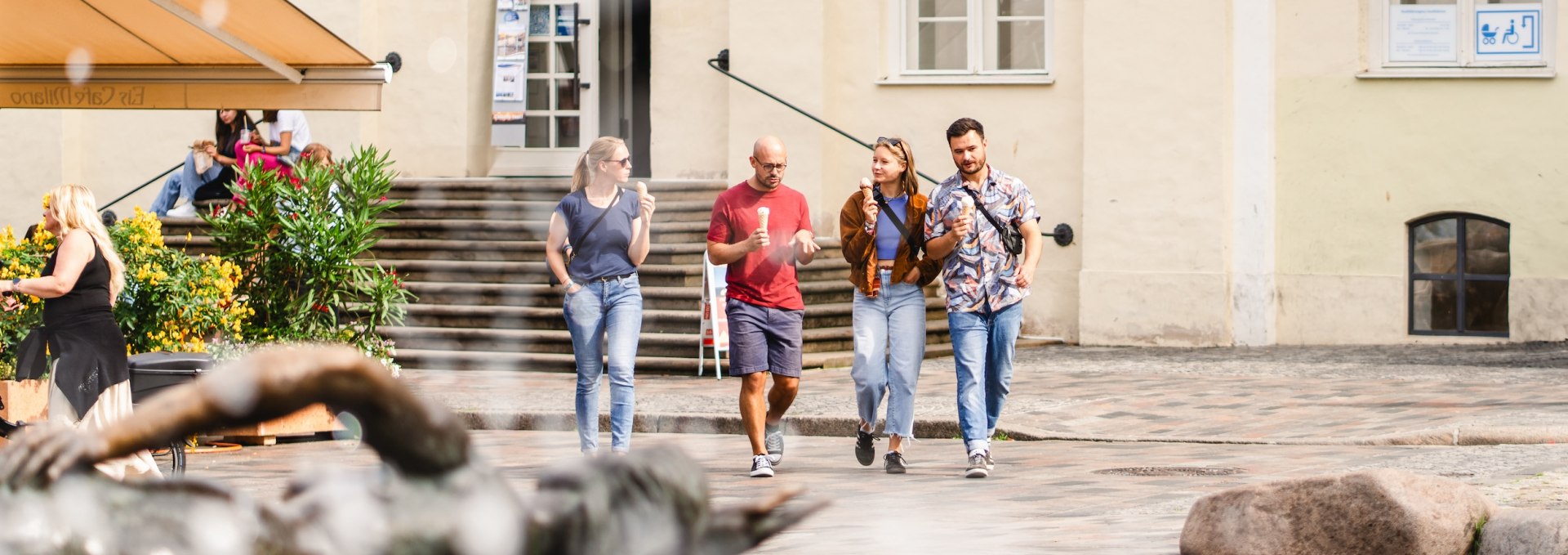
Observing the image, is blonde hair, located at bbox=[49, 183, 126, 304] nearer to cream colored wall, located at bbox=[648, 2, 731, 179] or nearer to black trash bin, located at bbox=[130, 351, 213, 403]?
black trash bin, located at bbox=[130, 351, 213, 403]

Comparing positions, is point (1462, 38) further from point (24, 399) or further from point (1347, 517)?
point (24, 399)

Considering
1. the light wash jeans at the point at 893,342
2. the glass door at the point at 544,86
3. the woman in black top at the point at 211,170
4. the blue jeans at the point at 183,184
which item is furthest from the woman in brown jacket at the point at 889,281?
the glass door at the point at 544,86

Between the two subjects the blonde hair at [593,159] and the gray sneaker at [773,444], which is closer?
the blonde hair at [593,159]

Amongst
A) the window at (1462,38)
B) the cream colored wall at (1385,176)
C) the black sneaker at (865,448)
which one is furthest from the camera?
the window at (1462,38)

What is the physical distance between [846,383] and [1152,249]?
4411 millimetres

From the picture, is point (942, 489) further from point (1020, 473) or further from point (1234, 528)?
point (1234, 528)

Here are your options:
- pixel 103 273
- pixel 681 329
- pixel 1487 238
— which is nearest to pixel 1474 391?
pixel 1487 238

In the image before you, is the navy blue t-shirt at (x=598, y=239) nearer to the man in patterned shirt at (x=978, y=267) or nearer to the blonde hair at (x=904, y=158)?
the blonde hair at (x=904, y=158)

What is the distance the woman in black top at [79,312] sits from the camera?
8.54 meters

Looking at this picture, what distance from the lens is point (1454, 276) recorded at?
17109mm

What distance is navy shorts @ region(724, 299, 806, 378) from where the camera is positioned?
926cm

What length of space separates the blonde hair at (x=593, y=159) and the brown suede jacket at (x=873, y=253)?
1.19m

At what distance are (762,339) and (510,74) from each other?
11.6 m

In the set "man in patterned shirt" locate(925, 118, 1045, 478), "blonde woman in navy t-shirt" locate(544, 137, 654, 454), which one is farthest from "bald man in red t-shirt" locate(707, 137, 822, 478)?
"man in patterned shirt" locate(925, 118, 1045, 478)
